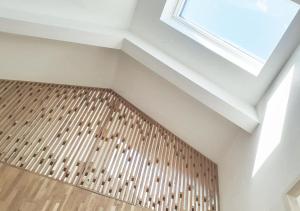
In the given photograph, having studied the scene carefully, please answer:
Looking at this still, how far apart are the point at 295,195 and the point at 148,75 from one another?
7.65 ft

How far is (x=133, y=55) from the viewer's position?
349 cm

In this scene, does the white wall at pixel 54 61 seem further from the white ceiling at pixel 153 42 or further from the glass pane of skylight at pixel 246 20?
the glass pane of skylight at pixel 246 20

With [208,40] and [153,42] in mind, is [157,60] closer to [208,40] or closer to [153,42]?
[153,42]

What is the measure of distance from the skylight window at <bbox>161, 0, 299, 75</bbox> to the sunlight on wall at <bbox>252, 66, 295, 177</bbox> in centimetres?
42

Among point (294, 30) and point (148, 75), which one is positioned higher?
point (294, 30)

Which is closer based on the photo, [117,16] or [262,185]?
[262,185]

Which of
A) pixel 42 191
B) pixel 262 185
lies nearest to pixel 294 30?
pixel 262 185

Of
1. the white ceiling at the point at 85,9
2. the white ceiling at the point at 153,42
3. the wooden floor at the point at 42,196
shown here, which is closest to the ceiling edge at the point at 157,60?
the white ceiling at the point at 153,42

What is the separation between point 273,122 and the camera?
103 inches

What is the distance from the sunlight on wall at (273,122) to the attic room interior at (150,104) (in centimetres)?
1

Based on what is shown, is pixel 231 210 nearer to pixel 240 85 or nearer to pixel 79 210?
pixel 240 85

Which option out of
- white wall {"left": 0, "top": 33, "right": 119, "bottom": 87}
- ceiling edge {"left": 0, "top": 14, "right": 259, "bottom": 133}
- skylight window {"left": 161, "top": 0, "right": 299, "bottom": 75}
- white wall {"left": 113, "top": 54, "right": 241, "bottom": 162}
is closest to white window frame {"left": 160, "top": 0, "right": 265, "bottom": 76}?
skylight window {"left": 161, "top": 0, "right": 299, "bottom": 75}

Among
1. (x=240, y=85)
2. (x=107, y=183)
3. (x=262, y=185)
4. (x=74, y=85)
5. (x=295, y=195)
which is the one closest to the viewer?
(x=295, y=195)

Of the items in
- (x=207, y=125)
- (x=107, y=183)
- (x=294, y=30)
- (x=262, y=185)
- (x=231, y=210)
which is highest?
(x=294, y=30)
